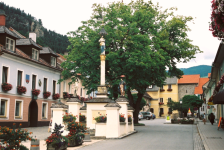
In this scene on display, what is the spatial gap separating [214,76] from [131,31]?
16.2m

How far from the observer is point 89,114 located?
20.4m

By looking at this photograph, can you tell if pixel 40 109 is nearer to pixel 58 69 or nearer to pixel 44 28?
pixel 58 69

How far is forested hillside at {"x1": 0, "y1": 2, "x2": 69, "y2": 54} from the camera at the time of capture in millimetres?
115713

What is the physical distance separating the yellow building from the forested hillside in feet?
140

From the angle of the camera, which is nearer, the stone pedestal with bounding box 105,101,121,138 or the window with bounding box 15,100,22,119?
the stone pedestal with bounding box 105,101,121,138

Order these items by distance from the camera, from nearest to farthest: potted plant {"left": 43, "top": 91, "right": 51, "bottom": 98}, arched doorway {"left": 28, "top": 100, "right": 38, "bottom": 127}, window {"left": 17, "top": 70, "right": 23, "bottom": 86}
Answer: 1. window {"left": 17, "top": 70, "right": 23, "bottom": 86}
2. arched doorway {"left": 28, "top": 100, "right": 38, "bottom": 127}
3. potted plant {"left": 43, "top": 91, "right": 51, "bottom": 98}

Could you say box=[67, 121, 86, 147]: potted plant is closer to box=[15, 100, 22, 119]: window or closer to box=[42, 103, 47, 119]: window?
box=[15, 100, 22, 119]: window

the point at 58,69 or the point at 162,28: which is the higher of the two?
the point at 162,28

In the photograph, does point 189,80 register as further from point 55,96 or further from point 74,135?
point 74,135

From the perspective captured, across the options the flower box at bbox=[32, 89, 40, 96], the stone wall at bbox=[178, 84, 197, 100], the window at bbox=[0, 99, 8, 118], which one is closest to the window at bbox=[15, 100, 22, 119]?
the window at bbox=[0, 99, 8, 118]

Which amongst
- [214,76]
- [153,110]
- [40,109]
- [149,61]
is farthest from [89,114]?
[153,110]

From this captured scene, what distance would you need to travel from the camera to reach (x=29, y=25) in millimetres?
136000

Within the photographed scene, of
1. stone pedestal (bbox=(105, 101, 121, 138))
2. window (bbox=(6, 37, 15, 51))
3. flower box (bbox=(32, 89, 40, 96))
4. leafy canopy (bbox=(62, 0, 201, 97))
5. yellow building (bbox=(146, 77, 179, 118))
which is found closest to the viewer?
stone pedestal (bbox=(105, 101, 121, 138))

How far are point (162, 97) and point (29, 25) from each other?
263ft
